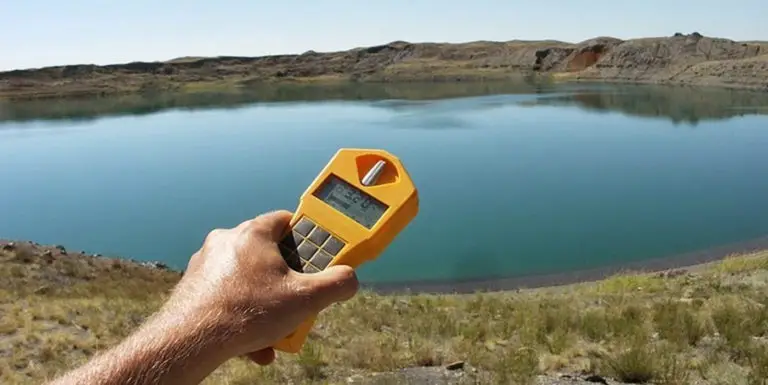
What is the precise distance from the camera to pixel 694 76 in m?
71.8

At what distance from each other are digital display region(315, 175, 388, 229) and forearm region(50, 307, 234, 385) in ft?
1.95

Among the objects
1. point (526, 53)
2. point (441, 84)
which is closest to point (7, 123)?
point (441, 84)

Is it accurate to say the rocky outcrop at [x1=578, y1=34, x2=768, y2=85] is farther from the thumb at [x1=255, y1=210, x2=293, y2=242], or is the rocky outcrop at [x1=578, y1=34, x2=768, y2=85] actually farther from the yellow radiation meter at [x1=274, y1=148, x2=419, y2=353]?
the thumb at [x1=255, y1=210, x2=293, y2=242]

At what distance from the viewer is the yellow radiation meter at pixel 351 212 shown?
1731mm

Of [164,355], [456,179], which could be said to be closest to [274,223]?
[164,355]

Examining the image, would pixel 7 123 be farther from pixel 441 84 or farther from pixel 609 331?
pixel 609 331

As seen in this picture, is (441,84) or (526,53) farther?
(526,53)

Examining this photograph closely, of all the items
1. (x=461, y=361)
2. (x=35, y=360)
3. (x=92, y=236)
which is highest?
(x=461, y=361)

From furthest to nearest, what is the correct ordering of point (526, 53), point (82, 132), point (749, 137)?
point (526, 53)
point (82, 132)
point (749, 137)

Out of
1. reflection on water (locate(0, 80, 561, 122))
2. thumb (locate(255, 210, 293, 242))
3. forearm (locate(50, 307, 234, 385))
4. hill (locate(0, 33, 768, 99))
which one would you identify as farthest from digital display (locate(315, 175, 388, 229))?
hill (locate(0, 33, 768, 99))

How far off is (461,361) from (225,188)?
2228 cm

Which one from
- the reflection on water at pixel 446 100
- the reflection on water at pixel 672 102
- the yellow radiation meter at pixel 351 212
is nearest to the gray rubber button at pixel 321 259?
the yellow radiation meter at pixel 351 212

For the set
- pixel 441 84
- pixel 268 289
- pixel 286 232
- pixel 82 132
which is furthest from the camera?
pixel 441 84

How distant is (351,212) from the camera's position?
73.2 inches
